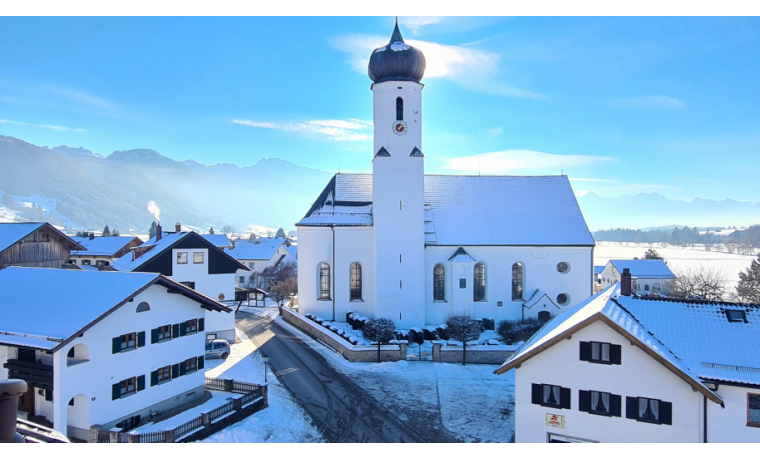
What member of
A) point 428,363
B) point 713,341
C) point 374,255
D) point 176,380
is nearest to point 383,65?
point 374,255

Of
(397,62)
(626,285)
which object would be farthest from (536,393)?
(397,62)

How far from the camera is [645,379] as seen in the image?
13336 millimetres

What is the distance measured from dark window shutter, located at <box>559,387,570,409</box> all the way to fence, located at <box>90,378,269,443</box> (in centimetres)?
1146

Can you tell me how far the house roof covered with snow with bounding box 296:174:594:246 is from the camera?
35938 millimetres

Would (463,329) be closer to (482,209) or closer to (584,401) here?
(482,209)

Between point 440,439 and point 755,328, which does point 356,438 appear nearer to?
point 440,439

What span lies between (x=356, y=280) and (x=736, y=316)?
24429 mm

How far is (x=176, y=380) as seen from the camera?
62.4 feet

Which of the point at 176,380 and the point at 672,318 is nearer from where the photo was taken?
the point at 672,318

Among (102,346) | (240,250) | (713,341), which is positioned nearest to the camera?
(713,341)

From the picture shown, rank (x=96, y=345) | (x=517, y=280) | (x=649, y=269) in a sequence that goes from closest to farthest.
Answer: (x=96, y=345), (x=517, y=280), (x=649, y=269)

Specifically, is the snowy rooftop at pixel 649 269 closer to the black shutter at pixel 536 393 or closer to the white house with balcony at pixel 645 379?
the white house with balcony at pixel 645 379

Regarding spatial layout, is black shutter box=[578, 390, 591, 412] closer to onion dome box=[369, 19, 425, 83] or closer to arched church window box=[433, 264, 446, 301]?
arched church window box=[433, 264, 446, 301]

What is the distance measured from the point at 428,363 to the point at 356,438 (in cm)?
1033
